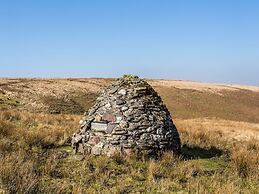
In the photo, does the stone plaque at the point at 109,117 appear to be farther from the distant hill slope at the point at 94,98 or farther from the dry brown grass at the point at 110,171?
the distant hill slope at the point at 94,98

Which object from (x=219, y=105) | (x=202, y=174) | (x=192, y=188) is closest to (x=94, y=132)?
(x=202, y=174)

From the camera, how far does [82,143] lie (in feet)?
40.0

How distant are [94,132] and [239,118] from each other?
3965 centimetres

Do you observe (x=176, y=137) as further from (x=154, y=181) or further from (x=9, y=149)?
(x=9, y=149)

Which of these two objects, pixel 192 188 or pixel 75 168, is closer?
pixel 192 188

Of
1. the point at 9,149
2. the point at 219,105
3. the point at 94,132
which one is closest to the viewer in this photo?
Result: the point at 9,149

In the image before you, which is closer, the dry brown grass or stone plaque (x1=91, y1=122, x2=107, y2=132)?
the dry brown grass

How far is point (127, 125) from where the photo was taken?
11727mm

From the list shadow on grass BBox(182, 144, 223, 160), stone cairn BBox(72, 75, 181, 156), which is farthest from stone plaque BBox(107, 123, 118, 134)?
shadow on grass BBox(182, 144, 223, 160)

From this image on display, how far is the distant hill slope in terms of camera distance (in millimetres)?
38281

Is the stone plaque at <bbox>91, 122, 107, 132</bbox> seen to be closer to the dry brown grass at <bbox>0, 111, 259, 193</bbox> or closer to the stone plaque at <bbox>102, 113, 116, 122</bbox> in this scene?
the stone plaque at <bbox>102, 113, 116, 122</bbox>

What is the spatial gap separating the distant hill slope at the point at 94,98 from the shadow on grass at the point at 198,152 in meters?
21.1

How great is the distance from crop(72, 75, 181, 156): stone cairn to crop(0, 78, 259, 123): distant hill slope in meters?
21.4

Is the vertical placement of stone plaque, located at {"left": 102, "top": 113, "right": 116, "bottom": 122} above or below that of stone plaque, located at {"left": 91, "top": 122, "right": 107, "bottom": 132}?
above
